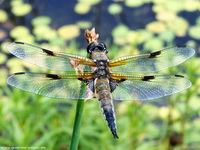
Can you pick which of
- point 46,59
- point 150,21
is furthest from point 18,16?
point 46,59

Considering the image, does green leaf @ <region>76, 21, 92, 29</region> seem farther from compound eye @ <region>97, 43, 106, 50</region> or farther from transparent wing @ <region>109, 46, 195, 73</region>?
compound eye @ <region>97, 43, 106, 50</region>

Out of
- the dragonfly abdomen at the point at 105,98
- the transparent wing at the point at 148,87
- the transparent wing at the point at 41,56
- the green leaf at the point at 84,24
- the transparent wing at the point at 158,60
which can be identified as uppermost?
the green leaf at the point at 84,24

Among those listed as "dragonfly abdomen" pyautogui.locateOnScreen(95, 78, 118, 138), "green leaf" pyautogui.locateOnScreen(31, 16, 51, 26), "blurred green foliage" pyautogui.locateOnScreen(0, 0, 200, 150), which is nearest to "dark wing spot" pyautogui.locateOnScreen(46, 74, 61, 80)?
"dragonfly abdomen" pyautogui.locateOnScreen(95, 78, 118, 138)

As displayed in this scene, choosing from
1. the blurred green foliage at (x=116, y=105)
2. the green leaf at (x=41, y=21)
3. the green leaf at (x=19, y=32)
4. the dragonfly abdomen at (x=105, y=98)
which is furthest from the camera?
the green leaf at (x=41, y=21)

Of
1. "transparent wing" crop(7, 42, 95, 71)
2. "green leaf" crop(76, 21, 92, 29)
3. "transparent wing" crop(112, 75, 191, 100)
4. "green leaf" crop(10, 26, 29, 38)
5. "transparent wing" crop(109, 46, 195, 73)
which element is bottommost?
"transparent wing" crop(112, 75, 191, 100)

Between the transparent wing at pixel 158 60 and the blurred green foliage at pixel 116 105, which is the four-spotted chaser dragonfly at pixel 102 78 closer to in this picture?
the transparent wing at pixel 158 60

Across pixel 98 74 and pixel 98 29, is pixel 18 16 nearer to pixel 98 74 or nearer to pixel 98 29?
pixel 98 29

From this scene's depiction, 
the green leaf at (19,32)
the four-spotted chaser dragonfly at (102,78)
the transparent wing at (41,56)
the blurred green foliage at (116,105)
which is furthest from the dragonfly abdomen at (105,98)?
the green leaf at (19,32)
